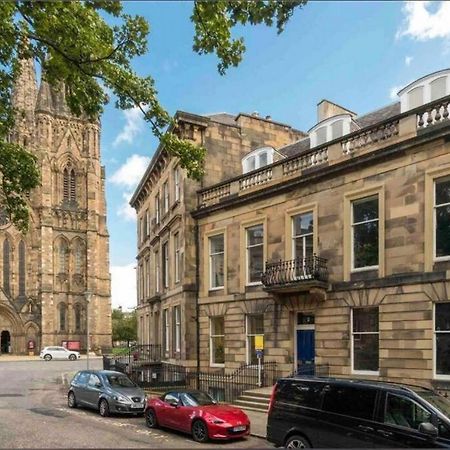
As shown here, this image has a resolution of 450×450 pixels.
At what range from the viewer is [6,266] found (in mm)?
70438

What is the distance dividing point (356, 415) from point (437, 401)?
1461mm

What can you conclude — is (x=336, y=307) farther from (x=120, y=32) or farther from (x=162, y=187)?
(x=162, y=187)

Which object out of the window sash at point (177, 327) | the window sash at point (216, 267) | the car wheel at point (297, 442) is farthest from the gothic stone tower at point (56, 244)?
the car wheel at point (297, 442)

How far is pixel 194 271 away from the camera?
79.9ft

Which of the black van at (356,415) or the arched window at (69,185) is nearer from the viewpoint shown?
the black van at (356,415)

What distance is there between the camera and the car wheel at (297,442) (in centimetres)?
1027

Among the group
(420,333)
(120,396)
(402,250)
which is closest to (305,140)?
(402,250)

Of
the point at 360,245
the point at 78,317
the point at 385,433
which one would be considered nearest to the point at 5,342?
the point at 78,317

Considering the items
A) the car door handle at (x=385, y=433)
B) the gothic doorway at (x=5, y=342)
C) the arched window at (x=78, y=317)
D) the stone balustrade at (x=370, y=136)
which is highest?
the stone balustrade at (x=370, y=136)

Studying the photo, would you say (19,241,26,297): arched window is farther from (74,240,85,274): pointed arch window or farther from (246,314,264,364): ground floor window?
(246,314,264,364): ground floor window

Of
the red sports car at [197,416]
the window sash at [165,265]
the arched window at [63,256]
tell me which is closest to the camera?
the red sports car at [197,416]

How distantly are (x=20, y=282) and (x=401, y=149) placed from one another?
6558 cm

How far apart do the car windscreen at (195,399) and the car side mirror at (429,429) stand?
23.7 ft

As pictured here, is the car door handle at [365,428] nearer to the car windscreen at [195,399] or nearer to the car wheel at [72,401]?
the car windscreen at [195,399]
